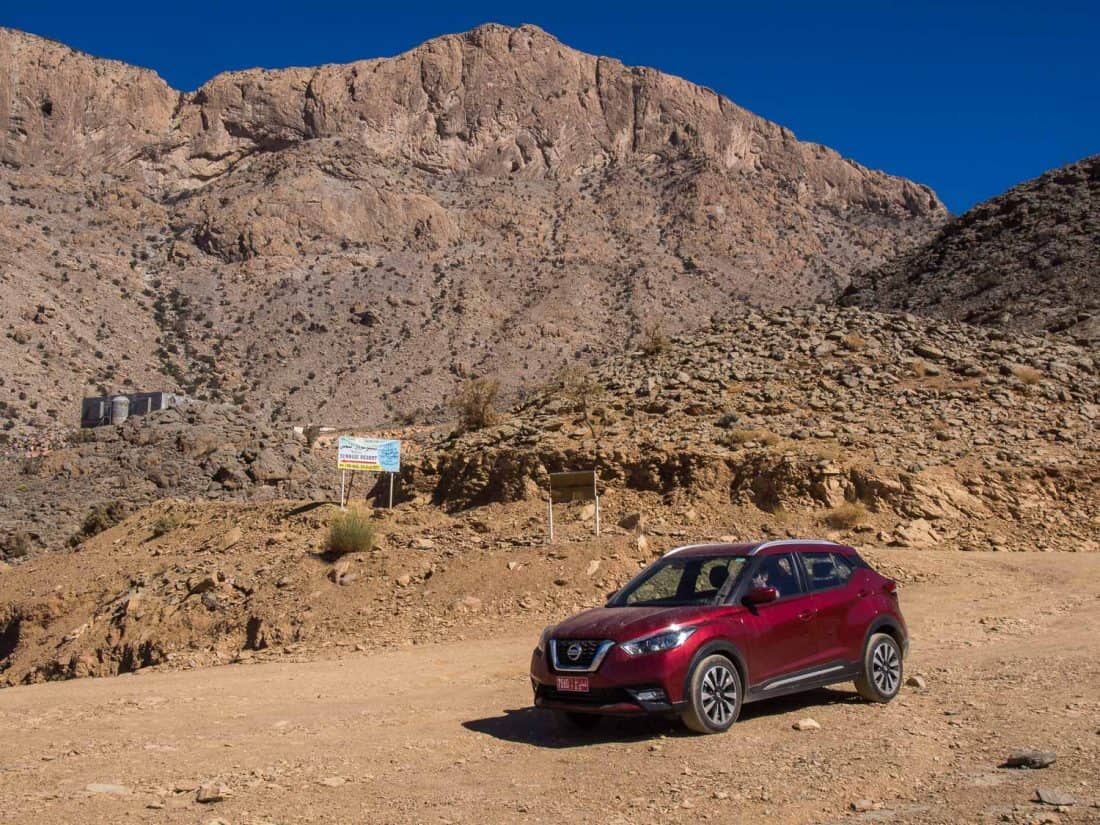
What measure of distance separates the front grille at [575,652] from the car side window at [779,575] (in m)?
1.48

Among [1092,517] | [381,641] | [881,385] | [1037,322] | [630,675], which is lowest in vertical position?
[381,641]

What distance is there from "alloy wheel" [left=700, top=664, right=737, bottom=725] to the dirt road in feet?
0.79

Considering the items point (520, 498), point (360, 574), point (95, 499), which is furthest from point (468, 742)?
point (95, 499)

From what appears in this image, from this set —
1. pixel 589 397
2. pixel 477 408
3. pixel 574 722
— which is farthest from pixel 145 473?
pixel 574 722

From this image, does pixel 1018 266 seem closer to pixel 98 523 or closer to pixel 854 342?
pixel 854 342

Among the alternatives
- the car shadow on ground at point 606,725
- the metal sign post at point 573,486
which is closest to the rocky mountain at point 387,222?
the metal sign post at point 573,486

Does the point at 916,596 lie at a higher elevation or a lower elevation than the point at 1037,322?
lower

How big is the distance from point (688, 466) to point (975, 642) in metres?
8.64

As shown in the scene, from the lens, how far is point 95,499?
36.7 m

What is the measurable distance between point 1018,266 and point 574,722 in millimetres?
44624

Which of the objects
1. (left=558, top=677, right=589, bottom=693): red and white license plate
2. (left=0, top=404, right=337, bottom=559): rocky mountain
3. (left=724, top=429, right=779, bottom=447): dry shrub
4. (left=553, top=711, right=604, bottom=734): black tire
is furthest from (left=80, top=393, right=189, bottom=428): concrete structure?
(left=558, top=677, right=589, bottom=693): red and white license plate

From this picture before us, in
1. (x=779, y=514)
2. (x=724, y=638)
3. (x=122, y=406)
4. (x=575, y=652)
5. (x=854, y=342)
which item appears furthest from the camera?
(x=122, y=406)

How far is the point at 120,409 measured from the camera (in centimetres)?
4772

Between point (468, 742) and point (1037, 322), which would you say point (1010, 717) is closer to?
point (468, 742)
